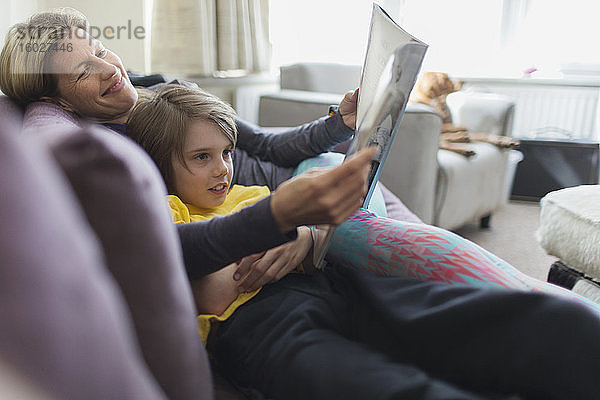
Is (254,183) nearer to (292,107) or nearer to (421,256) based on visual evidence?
(421,256)

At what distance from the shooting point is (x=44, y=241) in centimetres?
37

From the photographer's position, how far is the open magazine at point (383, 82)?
73 cm

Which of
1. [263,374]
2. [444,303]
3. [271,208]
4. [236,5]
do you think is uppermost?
[236,5]

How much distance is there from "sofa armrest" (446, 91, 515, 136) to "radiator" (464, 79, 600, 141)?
454 millimetres

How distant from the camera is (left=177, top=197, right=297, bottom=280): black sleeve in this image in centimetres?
67

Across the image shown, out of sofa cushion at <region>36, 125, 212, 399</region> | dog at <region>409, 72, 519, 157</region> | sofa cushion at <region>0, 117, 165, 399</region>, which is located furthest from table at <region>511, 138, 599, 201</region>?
sofa cushion at <region>0, 117, 165, 399</region>

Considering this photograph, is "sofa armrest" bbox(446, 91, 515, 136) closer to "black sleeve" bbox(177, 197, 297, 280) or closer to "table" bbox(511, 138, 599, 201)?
"table" bbox(511, 138, 599, 201)

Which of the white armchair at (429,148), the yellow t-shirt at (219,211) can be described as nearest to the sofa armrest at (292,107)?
the white armchair at (429,148)

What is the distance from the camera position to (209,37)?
9.27ft

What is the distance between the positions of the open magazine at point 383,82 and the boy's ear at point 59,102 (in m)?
0.59

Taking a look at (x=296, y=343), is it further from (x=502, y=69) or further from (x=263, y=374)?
(x=502, y=69)

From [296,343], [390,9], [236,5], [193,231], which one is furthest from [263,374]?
[390,9]

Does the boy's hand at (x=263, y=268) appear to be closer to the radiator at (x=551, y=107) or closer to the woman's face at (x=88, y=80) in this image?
the woman's face at (x=88, y=80)

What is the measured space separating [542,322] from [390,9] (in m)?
3.56
